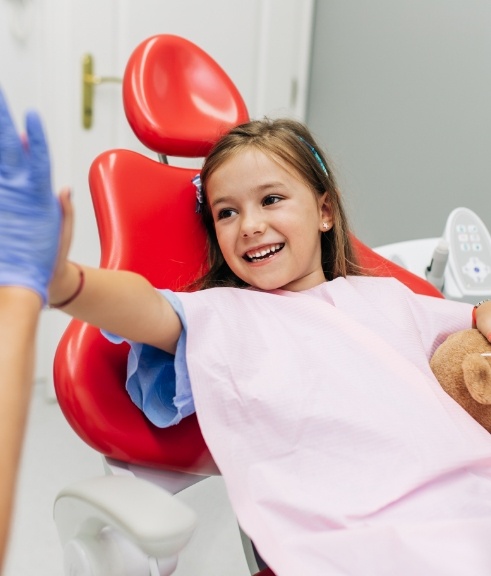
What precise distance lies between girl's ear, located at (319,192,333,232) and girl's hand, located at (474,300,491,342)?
27cm

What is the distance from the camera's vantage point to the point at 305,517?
819 millimetres

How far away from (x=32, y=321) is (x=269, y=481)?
396mm

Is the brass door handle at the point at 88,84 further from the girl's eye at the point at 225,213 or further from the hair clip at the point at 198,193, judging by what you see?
the girl's eye at the point at 225,213

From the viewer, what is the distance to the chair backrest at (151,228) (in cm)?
91

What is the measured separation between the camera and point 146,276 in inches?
41.1

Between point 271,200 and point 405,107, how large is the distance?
126 cm

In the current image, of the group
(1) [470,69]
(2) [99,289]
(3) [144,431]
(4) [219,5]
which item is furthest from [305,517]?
(4) [219,5]

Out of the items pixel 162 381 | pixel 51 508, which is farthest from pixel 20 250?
pixel 51 508

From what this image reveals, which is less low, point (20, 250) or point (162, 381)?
point (20, 250)

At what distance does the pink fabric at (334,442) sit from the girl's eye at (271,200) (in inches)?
5.8

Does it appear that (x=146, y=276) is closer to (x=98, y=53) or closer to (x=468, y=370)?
(x=468, y=370)

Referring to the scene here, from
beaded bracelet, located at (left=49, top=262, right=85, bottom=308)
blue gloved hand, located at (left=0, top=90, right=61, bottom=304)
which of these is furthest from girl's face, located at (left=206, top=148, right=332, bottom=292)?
blue gloved hand, located at (left=0, top=90, right=61, bottom=304)

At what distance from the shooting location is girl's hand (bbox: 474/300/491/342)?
106cm

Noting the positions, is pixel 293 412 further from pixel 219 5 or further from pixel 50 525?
pixel 219 5
